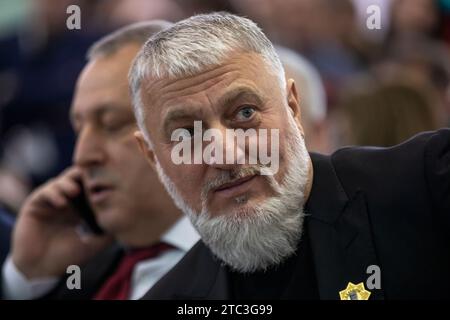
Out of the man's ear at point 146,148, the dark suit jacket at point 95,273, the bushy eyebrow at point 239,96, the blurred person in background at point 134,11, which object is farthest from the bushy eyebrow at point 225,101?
the blurred person in background at point 134,11

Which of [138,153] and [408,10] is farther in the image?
[408,10]

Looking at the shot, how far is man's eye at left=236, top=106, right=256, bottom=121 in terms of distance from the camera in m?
2.35

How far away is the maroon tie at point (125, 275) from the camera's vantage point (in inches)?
125

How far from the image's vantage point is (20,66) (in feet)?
16.8

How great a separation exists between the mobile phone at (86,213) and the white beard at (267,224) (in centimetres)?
107

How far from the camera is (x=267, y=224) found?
7.71 feet

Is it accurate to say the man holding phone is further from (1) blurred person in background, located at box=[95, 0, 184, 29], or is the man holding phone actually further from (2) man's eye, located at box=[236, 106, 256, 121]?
(1) blurred person in background, located at box=[95, 0, 184, 29]

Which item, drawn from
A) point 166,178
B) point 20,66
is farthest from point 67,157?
point 166,178

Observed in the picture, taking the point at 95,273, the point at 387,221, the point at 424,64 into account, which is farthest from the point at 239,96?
the point at 424,64

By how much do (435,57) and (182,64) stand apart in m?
2.47

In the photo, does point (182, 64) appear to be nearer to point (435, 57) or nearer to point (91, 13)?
point (435, 57)

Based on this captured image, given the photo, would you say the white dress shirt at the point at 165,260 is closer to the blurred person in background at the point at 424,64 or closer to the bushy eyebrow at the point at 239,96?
the bushy eyebrow at the point at 239,96

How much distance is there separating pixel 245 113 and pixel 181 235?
854 millimetres

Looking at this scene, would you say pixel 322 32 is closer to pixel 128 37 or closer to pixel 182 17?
pixel 182 17
